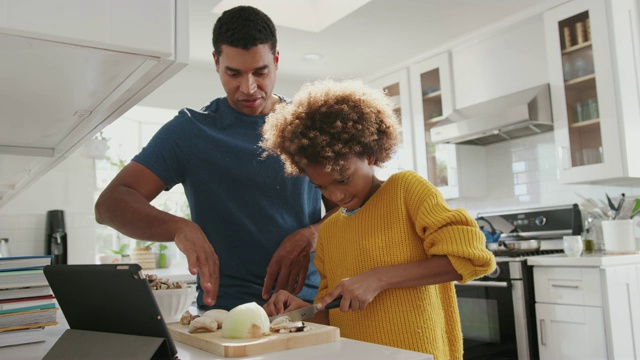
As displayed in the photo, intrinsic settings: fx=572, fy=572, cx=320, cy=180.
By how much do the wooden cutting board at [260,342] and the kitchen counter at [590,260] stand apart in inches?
88.1

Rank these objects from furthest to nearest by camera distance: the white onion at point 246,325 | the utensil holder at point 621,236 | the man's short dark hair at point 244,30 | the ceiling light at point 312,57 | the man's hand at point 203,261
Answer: the ceiling light at point 312,57, the utensil holder at point 621,236, the man's short dark hair at point 244,30, the man's hand at point 203,261, the white onion at point 246,325

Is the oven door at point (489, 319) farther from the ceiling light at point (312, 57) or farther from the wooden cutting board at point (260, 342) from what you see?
the wooden cutting board at point (260, 342)

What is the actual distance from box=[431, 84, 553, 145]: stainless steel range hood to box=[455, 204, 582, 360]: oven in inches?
21.3

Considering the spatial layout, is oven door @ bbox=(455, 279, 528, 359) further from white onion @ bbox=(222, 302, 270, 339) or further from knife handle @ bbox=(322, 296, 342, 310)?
white onion @ bbox=(222, 302, 270, 339)

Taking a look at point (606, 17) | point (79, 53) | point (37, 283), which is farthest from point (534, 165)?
point (79, 53)

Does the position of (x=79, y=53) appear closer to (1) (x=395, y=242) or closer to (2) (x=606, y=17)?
(1) (x=395, y=242)

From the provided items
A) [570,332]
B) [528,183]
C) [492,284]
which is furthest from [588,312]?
[528,183]

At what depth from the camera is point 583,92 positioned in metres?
3.18

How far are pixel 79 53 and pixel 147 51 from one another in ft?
0.25

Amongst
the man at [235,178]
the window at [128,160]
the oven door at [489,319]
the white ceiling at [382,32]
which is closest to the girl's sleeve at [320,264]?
the man at [235,178]

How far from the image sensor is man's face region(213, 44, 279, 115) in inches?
51.1

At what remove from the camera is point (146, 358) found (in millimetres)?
684

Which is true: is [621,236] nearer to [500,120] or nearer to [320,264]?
[500,120]

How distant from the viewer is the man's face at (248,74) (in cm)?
130
